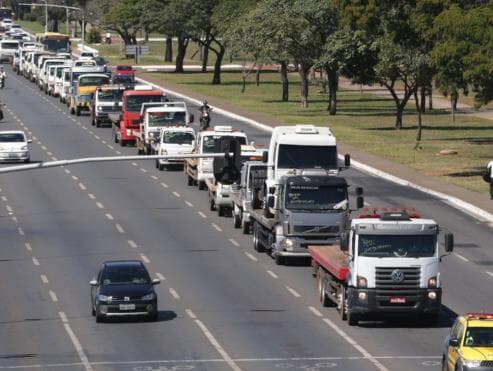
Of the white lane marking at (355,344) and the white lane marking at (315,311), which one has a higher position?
the white lane marking at (355,344)

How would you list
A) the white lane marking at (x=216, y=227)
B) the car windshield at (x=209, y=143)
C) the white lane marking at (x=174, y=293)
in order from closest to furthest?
the white lane marking at (x=174, y=293)
the white lane marking at (x=216, y=227)
the car windshield at (x=209, y=143)

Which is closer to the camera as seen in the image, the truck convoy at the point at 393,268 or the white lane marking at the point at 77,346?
the white lane marking at the point at 77,346

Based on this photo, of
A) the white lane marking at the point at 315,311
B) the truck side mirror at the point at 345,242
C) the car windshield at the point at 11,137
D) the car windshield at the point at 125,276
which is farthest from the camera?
the car windshield at the point at 11,137

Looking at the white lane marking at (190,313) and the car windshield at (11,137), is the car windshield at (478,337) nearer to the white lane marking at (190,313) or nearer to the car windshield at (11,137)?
the white lane marking at (190,313)

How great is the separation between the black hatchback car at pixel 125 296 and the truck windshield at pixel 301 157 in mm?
12524

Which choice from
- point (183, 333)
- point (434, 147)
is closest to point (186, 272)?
point (183, 333)

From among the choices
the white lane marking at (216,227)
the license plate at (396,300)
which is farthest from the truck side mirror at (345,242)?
the white lane marking at (216,227)

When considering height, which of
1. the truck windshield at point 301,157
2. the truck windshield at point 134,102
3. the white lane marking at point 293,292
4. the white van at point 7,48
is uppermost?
the truck windshield at point 301,157

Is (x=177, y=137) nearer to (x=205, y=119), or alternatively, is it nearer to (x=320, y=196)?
(x=205, y=119)

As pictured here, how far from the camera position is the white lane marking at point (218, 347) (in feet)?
111

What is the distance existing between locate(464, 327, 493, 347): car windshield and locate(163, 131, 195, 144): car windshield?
45.8m

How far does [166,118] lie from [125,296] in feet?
138

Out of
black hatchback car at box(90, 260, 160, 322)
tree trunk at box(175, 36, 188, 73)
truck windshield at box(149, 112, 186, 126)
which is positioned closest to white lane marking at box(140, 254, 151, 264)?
black hatchback car at box(90, 260, 160, 322)

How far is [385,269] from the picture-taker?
3806cm
